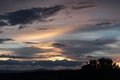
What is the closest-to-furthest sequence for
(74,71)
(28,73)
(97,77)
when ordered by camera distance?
(97,77)
(74,71)
(28,73)

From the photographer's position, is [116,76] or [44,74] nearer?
[116,76]

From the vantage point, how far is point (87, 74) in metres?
90.6

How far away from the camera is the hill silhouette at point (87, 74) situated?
3509 inches

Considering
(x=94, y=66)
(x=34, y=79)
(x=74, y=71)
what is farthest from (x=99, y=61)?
(x=34, y=79)

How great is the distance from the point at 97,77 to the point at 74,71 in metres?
7.31

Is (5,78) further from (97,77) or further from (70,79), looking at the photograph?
(97,77)

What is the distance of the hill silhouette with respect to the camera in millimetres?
89125

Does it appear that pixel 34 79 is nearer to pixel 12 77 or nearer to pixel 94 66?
pixel 12 77

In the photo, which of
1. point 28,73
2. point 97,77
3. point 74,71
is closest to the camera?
point 97,77

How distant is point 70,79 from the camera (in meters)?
90.4

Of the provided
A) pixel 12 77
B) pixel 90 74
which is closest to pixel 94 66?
pixel 90 74

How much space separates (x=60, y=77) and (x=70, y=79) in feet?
9.10

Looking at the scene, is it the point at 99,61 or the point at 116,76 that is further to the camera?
the point at 99,61

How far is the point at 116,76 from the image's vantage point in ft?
294
